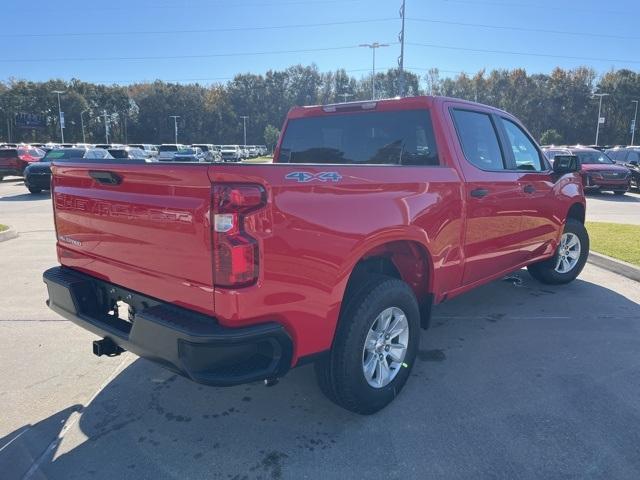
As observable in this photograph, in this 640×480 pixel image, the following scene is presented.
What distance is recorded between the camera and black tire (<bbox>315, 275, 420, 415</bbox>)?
2.88 m

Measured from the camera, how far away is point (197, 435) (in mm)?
2967

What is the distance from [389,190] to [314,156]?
157 centimetres

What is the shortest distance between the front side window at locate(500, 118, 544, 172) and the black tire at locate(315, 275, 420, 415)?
239 cm

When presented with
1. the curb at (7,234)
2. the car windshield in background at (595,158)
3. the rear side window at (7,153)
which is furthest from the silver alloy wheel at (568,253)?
the rear side window at (7,153)

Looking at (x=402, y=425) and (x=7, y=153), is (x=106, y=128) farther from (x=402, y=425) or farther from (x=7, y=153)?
(x=402, y=425)

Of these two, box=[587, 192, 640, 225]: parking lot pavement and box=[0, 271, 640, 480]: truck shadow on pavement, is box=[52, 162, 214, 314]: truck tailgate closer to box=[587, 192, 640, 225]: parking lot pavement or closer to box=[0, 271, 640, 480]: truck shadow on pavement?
box=[0, 271, 640, 480]: truck shadow on pavement

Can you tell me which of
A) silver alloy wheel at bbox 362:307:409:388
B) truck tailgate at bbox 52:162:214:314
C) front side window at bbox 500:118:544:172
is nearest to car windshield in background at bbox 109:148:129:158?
front side window at bbox 500:118:544:172

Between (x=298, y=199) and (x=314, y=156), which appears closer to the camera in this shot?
(x=298, y=199)

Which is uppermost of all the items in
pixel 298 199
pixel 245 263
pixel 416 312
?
pixel 298 199

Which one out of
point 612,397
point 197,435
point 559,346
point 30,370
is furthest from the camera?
point 559,346

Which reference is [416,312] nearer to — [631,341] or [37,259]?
[631,341]

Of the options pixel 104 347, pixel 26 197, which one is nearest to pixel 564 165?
pixel 104 347

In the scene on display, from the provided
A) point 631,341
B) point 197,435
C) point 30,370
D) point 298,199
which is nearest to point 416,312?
point 298,199

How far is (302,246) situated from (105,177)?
49.3 inches
